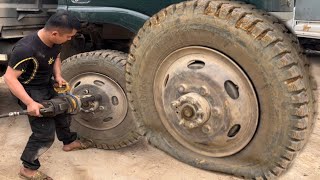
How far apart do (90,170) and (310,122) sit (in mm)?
2133

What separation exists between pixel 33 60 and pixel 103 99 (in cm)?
79

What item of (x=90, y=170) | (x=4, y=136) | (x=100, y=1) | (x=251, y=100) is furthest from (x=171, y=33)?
(x=4, y=136)

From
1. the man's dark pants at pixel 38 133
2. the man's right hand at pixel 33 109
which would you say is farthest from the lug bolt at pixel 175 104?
the man's dark pants at pixel 38 133

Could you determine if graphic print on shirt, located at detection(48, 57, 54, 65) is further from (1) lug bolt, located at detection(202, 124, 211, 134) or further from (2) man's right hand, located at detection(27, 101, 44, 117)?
(1) lug bolt, located at detection(202, 124, 211, 134)

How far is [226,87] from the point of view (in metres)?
1.87

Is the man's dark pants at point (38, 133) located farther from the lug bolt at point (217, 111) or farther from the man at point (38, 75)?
the lug bolt at point (217, 111)

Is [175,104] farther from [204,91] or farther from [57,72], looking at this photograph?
[57,72]

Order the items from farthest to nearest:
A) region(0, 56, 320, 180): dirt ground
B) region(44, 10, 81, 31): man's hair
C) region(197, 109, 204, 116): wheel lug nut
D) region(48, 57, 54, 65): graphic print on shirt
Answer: region(0, 56, 320, 180): dirt ground
region(48, 57, 54, 65): graphic print on shirt
region(44, 10, 81, 31): man's hair
region(197, 109, 204, 116): wheel lug nut

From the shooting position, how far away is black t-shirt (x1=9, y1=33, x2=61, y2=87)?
283cm

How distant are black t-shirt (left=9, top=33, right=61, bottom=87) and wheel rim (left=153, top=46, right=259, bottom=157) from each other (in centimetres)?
137

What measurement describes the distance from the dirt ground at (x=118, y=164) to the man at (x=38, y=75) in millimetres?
246

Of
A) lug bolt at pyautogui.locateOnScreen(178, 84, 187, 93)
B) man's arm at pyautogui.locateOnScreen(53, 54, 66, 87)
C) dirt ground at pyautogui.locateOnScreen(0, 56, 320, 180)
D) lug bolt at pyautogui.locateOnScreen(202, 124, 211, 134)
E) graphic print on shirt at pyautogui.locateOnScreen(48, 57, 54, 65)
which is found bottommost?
dirt ground at pyautogui.locateOnScreen(0, 56, 320, 180)

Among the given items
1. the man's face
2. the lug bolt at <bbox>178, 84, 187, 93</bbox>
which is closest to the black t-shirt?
the man's face

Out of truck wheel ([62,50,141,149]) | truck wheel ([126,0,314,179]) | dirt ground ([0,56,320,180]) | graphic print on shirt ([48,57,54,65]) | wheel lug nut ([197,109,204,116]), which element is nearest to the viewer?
truck wheel ([126,0,314,179])
